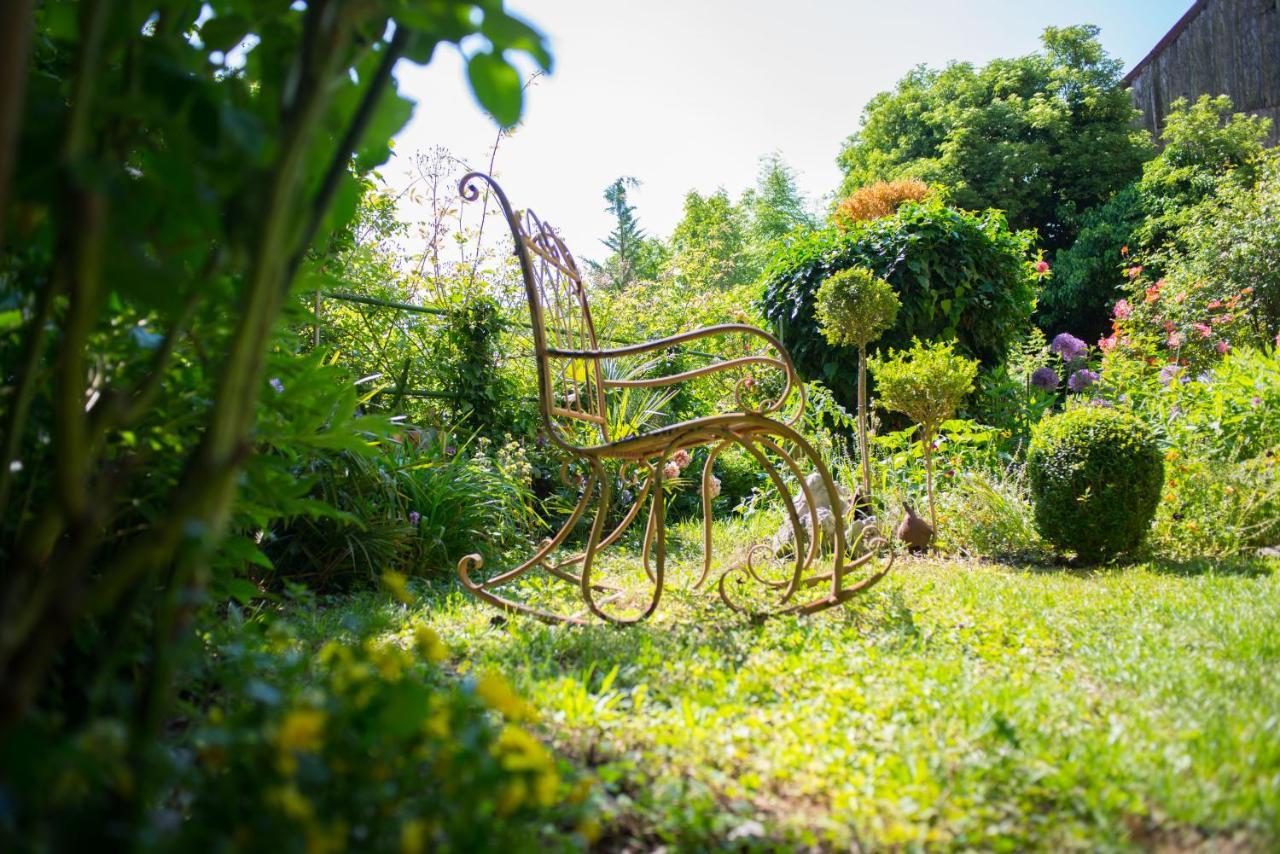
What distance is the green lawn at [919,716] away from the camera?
117 centimetres

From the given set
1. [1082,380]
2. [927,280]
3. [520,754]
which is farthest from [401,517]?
[1082,380]

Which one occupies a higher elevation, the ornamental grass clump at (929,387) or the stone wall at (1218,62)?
the stone wall at (1218,62)

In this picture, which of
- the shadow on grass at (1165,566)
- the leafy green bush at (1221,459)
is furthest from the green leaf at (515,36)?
the leafy green bush at (1221,459)

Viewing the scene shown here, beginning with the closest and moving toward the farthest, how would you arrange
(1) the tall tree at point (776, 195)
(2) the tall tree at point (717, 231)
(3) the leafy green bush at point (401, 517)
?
(3) the leafy green bush at point (401, 517)
(2) the tall tree at point (717, 231)
(1) the tall tree at point (776, 195)

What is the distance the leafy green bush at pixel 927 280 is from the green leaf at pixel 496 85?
533 centimetres

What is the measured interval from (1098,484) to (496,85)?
12.1ft

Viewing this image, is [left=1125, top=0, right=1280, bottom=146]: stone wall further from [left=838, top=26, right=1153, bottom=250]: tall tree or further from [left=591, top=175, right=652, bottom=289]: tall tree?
[left=591, top=175, right=652, bottom=289]: tall tree

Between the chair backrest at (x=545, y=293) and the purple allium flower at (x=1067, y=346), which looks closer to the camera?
the chair backrest at (x=545, y=293)

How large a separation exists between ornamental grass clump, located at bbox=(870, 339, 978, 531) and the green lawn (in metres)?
1.51

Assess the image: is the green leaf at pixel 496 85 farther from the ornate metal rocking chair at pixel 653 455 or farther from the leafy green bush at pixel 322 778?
the ornate metal rocking chair at pixel 653 455

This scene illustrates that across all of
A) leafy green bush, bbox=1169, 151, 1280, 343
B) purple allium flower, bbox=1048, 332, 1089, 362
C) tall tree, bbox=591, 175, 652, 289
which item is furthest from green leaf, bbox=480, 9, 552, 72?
tall tree, bbox=591, 175, 652, 289

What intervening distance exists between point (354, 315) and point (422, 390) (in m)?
0.68

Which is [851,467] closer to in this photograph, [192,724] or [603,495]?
[603,495]

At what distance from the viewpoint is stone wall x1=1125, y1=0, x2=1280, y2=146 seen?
13.0m
